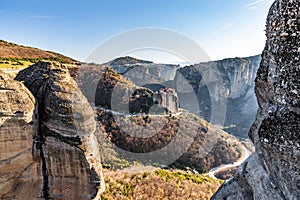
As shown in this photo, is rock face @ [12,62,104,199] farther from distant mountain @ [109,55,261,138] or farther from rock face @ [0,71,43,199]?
distant mountain @ [109,55,261,138]

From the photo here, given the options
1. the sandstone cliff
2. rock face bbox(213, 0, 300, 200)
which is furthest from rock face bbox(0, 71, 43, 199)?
rock face bbox(213, 0, 300, 200)

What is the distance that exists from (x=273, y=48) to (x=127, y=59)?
79.2 metres

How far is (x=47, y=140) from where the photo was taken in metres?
5.00

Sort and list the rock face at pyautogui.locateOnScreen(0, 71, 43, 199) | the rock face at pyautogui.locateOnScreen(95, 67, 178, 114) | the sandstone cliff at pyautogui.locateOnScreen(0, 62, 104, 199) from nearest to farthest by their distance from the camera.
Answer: the rock face at pyautogui.locateOnScreen(0, 71, 43, 199) < the sandstone cliff at pyautogui.locateOnScreen(0, 62, 104, 199) < the rock face at pyautogui.locateOnScreen(95, 67, 178, 114)

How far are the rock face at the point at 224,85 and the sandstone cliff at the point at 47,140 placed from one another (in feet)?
256

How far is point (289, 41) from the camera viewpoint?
2.87 meters

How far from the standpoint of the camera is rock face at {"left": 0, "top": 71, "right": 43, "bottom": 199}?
4270 millimetres

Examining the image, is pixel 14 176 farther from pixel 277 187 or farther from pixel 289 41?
pixel 289 41

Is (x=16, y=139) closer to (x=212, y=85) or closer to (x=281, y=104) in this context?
(x=281, y=104)

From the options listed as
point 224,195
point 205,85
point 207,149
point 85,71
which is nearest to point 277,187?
point 224,195

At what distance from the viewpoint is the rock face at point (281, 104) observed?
2.81 metres

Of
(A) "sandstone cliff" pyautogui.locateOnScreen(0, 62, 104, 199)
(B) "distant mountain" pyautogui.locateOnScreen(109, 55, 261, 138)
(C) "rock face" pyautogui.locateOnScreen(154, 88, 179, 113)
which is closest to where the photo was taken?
(A) "sandstone cliff" pyautogui.locateOnScreen(0, 62, 104, 199)

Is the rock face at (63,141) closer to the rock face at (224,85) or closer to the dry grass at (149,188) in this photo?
the dry grass at (149,188)

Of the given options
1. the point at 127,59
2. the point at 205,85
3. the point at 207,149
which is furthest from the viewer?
A: the point at 205,85
